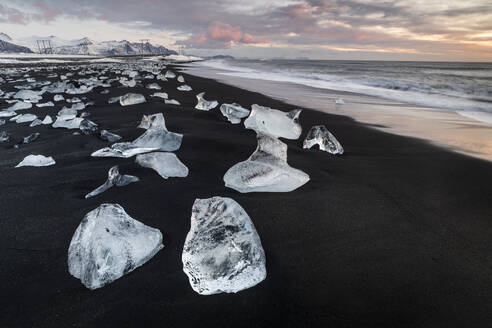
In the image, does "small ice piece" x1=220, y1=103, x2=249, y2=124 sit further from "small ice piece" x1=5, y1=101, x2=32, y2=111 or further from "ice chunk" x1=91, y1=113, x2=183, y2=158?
"small ice piece" x1=5, y1=101, x2=32, y2=111

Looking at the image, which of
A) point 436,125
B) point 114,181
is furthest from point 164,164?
point 436,125

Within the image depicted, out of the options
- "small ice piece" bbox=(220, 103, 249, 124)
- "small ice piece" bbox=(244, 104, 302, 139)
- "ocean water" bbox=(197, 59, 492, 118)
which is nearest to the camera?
"small ice piece" bbox=(244, 104, 302, 139)

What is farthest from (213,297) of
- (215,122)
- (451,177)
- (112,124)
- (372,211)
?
(112,124)

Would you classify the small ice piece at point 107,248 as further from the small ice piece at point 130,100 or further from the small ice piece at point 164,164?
the small ice piece at point 130,100

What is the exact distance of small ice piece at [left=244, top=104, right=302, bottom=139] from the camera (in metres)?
3.12

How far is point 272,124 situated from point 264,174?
147 centimetres

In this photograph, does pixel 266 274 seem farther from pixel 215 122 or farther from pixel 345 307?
pixel 215 122

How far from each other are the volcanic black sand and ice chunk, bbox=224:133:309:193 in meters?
0.07

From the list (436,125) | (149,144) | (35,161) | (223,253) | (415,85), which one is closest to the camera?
(223,253)

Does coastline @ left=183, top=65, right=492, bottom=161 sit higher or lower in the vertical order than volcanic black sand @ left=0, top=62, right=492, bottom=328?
higher

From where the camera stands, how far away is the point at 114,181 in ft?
5.84

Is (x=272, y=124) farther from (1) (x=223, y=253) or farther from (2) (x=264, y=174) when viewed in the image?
(1) (x=223, y=253)

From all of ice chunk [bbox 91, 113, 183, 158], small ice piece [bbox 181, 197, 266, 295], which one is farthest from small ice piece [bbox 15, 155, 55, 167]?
small ice piece [bbox 181, 197, 266, 295]

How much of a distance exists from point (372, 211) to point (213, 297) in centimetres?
113
